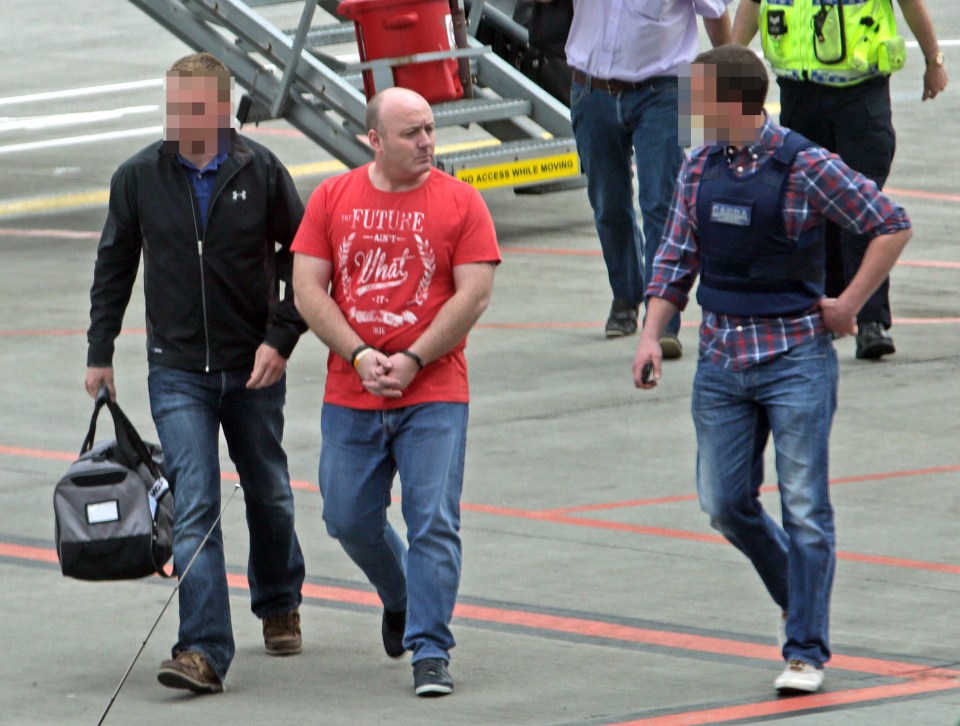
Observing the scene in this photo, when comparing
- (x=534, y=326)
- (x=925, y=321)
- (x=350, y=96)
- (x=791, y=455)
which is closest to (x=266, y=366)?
(x=791, y=455)

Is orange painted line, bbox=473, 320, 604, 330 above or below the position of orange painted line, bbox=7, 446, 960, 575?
below

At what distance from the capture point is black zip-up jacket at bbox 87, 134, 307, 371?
20.0 ft

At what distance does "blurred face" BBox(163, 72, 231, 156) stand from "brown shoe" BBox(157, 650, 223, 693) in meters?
1.52

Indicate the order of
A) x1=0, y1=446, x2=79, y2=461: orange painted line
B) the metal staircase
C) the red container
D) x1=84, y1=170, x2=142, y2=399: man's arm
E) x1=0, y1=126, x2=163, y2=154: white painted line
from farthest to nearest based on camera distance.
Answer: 1. x1=0, y1=126, x2=163, y2=154: white painted line
2. the metal staircase
3. the red container
4. x1=0, y1=446, x2=79, y2=461: orange painted line
5. x1=84, y1=170, x2=142, y2=399: man's arm

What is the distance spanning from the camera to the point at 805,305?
18.8 ft

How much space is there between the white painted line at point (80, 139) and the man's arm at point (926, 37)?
9.81m

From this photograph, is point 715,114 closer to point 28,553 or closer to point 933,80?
point 28,553

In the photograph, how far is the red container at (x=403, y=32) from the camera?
12758mm

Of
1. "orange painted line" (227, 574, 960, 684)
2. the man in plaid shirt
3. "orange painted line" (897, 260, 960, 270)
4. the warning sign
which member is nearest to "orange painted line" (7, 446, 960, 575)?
"orange painted line" (227, 574, 960, 684)

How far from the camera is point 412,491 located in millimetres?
5930

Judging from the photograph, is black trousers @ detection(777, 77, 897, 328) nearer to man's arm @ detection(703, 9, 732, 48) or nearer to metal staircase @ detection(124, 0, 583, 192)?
man's arm @ detection(703, 9, 732, 48)

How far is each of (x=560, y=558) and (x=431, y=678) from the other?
1454 mm

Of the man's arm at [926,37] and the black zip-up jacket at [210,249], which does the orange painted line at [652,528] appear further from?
the man's arm at [926,37]

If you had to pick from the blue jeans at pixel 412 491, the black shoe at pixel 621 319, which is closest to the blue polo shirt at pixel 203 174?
the blue jeans at pixel 412 491
